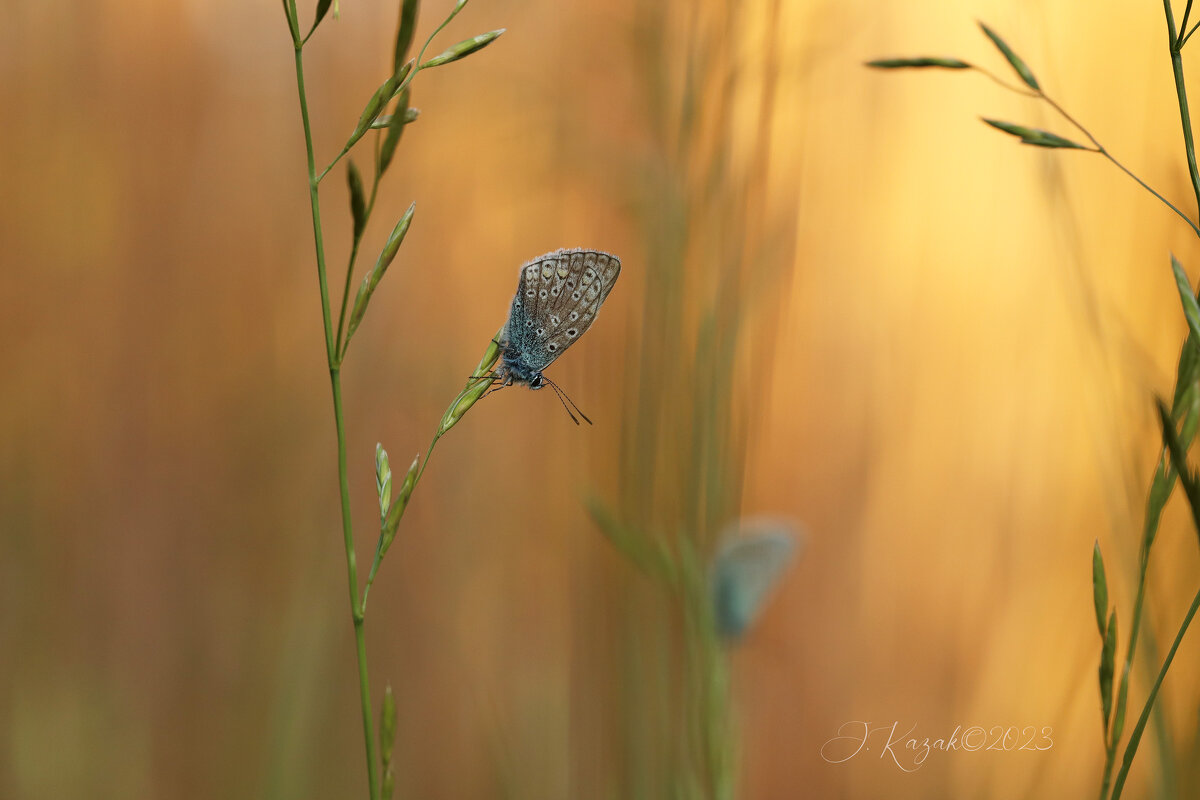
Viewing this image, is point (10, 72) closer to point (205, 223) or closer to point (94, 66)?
point (94, 66)

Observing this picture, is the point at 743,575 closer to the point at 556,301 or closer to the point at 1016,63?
the point at 556,301

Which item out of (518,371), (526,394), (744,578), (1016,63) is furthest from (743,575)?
(526,394)

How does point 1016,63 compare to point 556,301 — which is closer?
point 1016,63

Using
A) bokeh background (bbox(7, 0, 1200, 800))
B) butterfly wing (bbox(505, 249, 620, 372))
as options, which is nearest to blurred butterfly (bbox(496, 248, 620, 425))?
butterfly wing (bbox(505, 249, 620, 372))

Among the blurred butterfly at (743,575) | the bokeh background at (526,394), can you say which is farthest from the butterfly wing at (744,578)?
the bokeh background at (526,394)

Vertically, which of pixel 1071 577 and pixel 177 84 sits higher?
pixel 177 84

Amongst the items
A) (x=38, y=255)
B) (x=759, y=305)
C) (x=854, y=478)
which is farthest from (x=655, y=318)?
(x=38, y=255)

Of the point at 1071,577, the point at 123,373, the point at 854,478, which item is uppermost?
the point at 123,373
